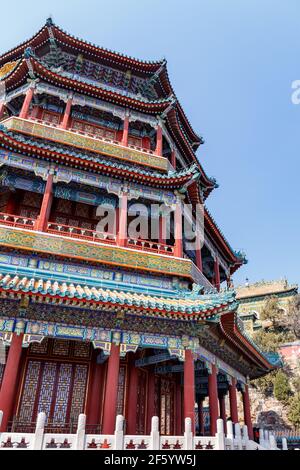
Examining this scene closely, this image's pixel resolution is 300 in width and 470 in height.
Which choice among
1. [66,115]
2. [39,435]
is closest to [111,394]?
[39,435]

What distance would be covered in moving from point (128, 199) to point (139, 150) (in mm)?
2971

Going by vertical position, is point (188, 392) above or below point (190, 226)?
below

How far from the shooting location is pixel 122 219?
1282 centimetres

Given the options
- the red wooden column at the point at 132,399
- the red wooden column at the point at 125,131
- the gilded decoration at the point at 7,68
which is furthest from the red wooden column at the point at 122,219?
the gilded decoration at the point at 7,68

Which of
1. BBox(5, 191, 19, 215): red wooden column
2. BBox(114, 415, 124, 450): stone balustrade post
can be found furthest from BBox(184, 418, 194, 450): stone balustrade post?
BBox(5, 191, 19, 215): red wooden column

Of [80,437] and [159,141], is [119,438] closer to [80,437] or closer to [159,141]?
[80,437]

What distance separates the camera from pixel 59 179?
12.8 metres

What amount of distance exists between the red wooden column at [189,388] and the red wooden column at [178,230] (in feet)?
12.2

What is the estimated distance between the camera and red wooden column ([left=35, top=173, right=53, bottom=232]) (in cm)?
1175

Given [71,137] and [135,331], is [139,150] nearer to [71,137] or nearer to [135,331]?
[71,137]

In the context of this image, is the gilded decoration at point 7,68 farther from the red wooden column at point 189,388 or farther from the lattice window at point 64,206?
the red wooden column at point 189,388

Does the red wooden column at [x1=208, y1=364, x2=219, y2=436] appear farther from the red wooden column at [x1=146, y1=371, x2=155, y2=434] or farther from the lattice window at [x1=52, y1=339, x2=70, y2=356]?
the lattice window at [x1=52, y1=339, x2=70, y2=356]

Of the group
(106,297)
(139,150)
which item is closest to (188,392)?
(106,297)

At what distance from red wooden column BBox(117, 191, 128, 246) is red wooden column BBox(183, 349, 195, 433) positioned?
4.30 m
